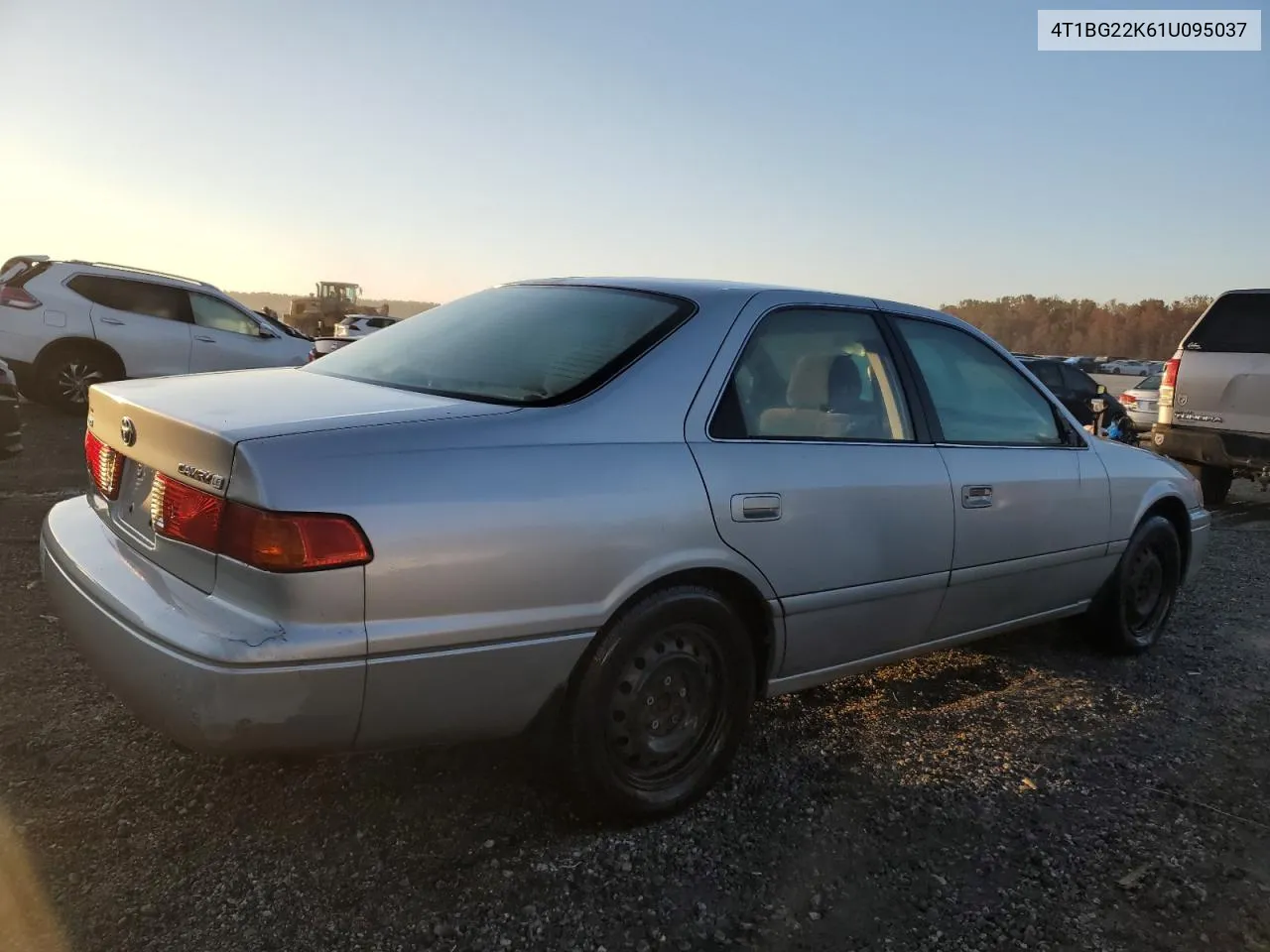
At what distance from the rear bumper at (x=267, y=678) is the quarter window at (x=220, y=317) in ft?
29.3

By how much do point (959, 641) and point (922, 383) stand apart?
0.98 m

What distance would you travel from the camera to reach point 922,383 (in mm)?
3246

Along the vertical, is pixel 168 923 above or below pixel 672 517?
below

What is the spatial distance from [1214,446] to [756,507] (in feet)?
23.3

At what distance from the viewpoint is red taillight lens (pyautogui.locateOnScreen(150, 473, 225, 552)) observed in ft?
6.54

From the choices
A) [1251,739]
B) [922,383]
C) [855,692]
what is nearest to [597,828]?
[855,692]

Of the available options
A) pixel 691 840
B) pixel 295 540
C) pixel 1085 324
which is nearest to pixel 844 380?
pixel 691 840

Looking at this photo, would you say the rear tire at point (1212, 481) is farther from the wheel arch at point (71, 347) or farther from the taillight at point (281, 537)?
the wheel arch at point (71, 347)

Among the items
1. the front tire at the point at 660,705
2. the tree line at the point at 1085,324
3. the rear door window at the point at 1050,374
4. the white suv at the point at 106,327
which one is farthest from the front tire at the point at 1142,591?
the tree line at the point at 1085,324

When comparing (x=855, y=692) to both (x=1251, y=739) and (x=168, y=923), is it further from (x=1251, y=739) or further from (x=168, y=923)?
(x=168, y=923)

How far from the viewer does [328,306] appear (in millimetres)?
43000

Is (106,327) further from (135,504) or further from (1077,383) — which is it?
(1077,383)

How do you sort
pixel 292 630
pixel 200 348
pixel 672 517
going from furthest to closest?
pixel 200 348
pixel 672 517
pixel 292 630

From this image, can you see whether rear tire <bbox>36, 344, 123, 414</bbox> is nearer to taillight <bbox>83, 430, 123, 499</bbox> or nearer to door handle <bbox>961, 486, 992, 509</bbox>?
taillight <bbox>83, 430, 123, 499</bbox>
